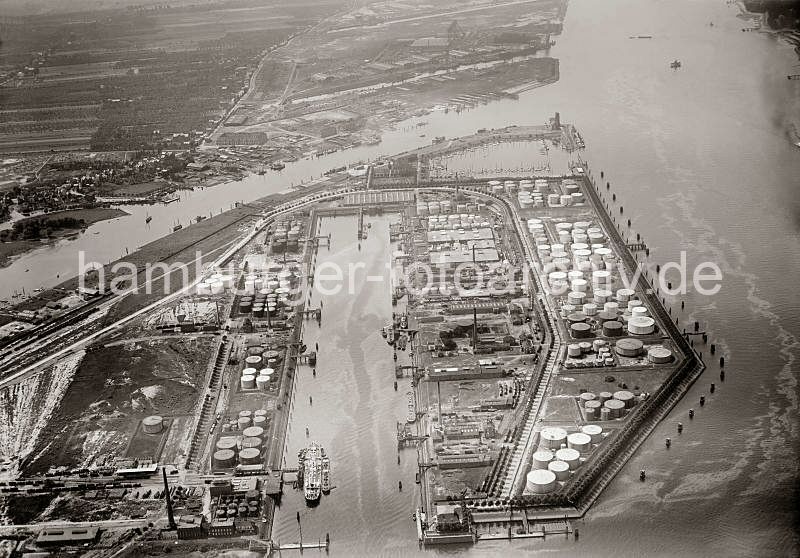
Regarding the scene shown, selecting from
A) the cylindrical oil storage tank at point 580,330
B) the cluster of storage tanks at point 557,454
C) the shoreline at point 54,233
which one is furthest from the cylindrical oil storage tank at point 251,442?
the shoreline at point 54,233

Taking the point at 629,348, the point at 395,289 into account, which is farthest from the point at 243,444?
the point at 629,348

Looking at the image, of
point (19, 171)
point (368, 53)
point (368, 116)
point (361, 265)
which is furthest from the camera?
point (368, 53)

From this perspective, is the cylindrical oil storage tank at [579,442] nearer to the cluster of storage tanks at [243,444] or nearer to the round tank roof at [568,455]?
the round tank roof at [568,455]

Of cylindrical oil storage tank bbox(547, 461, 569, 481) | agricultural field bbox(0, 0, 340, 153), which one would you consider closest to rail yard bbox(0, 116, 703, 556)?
cylindrical oil storage tank bbox(547, 461, 569, 481)

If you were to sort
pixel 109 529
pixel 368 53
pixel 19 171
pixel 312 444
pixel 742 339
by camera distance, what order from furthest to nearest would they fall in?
pixel 368 53 < pixel 19 171 < pixel 742 339 < pixel 312 444 < pixel 109 529

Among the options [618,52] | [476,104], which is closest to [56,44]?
[476,104]

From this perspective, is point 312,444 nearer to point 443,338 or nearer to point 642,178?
point 443,338

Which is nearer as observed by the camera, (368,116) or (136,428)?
(136,428)
